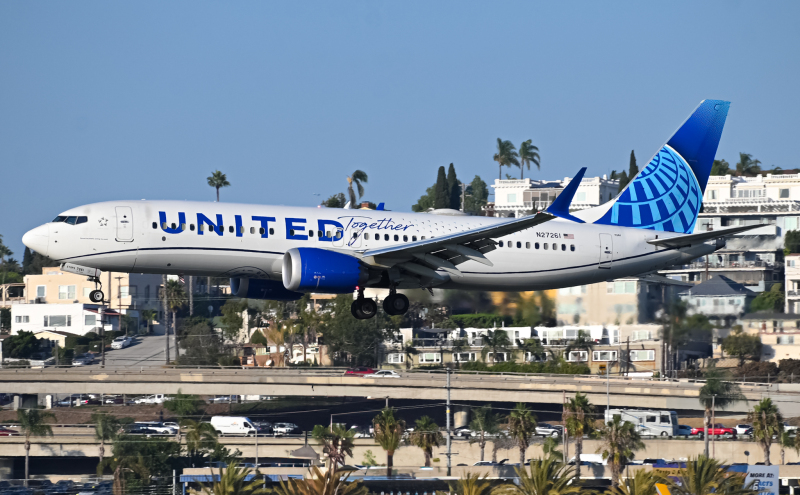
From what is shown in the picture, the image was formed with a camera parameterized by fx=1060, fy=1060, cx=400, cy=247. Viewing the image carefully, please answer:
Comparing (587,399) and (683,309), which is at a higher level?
(683,309)

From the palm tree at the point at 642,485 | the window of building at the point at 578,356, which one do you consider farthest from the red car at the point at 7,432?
the palm tree at the point at 642,485

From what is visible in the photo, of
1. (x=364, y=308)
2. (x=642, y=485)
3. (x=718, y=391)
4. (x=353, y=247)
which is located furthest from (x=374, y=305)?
(x=718, y=391)

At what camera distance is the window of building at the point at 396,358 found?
98.0m

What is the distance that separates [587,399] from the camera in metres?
75.1

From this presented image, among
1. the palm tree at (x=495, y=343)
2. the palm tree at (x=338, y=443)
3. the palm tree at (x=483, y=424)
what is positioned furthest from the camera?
the palm tree at (x=495, y=343)

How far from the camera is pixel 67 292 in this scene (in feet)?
414

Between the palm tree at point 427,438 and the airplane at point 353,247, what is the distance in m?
33.4

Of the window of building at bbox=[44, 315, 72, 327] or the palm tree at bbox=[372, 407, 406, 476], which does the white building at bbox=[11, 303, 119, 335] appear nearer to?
the window of building at bbox=[44, 315, 72, 327]

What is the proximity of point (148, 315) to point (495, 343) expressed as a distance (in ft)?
195

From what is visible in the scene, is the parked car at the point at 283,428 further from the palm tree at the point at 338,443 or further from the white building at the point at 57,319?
the white building at the point at 57,319

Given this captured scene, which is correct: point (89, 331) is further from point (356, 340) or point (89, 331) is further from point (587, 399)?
point (587, 399)

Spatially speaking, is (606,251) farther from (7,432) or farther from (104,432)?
(7,432)

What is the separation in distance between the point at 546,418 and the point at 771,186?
7826 centimetres

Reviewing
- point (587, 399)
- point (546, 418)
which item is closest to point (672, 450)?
point (587, 399)
